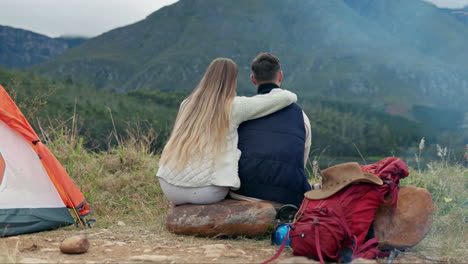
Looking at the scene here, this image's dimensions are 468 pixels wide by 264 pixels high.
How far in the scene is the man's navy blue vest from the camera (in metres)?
3.91

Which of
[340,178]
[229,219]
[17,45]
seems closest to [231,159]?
[229,219]

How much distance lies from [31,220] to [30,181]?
0.39 metres

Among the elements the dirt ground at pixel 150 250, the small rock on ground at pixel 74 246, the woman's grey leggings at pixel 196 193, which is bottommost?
the dirt ground at pixel 150 250

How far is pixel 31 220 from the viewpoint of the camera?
4.13 m

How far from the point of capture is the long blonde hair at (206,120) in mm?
3861

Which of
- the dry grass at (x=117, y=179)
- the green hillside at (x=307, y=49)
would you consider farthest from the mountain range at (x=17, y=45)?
the dry grass at (x=117, y=179)

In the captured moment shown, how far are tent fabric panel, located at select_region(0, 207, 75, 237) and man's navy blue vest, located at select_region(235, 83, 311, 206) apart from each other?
5.59 ft

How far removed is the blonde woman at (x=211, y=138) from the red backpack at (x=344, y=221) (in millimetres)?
814

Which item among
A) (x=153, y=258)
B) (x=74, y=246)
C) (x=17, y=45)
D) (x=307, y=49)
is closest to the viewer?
(x=153, y=258)

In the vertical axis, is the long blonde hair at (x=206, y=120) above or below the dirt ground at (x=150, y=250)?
above

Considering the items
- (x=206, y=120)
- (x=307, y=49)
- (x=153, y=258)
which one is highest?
(x=307, y=49)

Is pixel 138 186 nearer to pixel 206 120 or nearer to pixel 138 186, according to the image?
pixel 138 186

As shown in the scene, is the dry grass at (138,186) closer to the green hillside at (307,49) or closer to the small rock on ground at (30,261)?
the small rock on ground at (30,261)

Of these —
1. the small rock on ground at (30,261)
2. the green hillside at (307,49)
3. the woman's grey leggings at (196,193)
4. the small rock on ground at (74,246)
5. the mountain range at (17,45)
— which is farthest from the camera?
the green hillside at (307,49)
